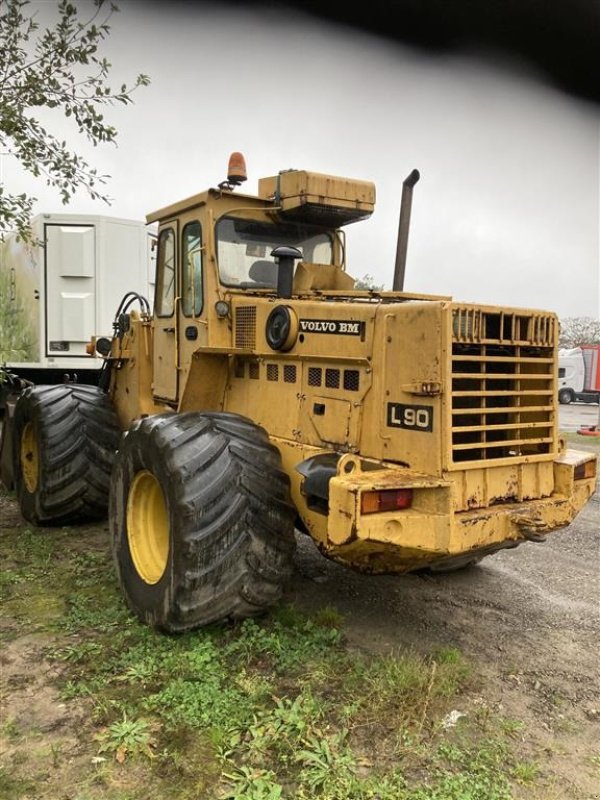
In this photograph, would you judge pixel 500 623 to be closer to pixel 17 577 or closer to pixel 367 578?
pixel 367 578

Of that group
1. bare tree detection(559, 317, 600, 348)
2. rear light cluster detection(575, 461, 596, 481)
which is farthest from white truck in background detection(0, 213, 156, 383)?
bare tree detection(559, 317, 600, 348)

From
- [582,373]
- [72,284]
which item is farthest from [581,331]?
[72,284]

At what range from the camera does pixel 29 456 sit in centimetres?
673

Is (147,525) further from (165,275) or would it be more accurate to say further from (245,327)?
(165,275)

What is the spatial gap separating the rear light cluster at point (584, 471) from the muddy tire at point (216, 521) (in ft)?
5.58

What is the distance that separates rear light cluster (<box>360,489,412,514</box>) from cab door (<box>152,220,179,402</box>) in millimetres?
2461

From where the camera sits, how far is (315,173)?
15.8 ft

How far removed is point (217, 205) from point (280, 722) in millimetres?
3349

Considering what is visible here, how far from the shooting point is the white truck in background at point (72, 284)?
28.5 feet

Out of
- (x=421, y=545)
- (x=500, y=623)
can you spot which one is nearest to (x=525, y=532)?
(x=421, y=545)

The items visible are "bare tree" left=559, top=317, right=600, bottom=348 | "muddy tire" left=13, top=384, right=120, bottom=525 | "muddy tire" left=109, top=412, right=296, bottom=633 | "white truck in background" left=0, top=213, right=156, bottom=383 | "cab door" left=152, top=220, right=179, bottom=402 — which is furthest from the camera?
"bare tree" left=559, top=317, right=600, bottom=348

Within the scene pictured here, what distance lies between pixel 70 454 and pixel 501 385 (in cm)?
385

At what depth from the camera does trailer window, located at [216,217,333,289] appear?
15.8 feet

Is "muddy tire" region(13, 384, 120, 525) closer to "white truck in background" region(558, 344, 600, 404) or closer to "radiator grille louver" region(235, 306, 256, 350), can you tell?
"radiator grille louver" region(235, 306, 256, 350)
